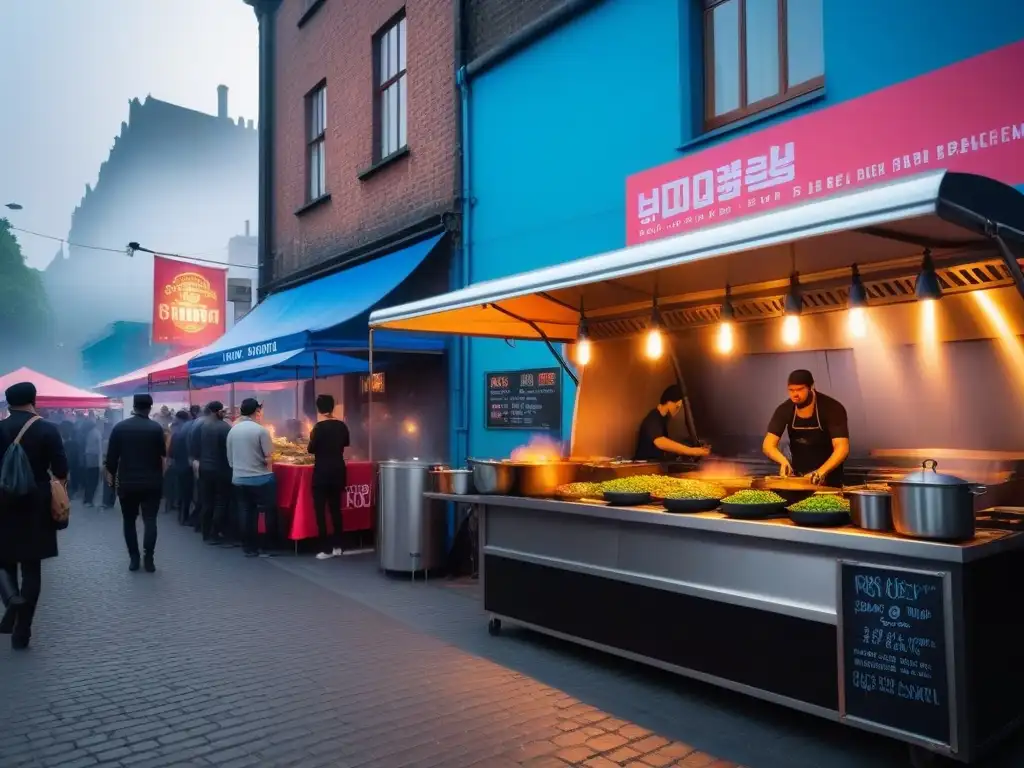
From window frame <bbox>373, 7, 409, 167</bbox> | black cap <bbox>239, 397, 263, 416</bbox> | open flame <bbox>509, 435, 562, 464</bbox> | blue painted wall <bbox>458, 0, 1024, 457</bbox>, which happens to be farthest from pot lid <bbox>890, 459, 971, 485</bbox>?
window frame <bbox>373, 7, 409, 167</bbox>

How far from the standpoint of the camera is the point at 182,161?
6450 cm

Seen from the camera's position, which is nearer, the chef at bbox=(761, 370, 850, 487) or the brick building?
the chef at bbox=(761, 370, 850, 487)

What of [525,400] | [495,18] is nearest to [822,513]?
[525,400]

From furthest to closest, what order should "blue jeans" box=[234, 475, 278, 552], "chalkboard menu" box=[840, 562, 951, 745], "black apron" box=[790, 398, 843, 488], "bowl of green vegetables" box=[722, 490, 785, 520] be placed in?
1. "blue jeans" box=[234, 475, 278, 552]
2. "black apron" box=[790, 398, 843, 488]
3. "bowl of green vegetables" box=[722, 490, 785, 520]
4. "chalkboard menu" box=[840, 562, 951, 745]

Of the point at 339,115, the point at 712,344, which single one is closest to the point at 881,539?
the point at 712,344

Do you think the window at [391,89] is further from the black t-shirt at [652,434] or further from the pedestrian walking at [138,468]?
the black t-shirt at [652,434]

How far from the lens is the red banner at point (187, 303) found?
16250 mm

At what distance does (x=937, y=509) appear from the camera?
384cm

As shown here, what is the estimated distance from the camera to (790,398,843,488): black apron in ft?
22.6

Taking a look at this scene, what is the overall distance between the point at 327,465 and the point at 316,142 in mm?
7818

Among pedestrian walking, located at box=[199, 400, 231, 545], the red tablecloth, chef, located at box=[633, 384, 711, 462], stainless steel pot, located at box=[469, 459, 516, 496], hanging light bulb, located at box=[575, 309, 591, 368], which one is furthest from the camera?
pedestrian walking, located at box=[199, 400, 231, 545]

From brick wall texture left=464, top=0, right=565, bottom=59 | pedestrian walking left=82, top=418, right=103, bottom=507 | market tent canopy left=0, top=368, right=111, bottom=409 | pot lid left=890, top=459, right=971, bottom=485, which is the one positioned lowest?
pedestrian walking left=82, top=418, right=103, bottom=507

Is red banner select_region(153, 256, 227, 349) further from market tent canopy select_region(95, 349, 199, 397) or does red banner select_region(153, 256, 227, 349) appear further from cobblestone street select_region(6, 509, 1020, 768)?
cobblestone street select_region(6, 509, 1020, 768)

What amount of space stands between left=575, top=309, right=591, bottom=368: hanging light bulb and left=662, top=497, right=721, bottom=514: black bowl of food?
2.49m
